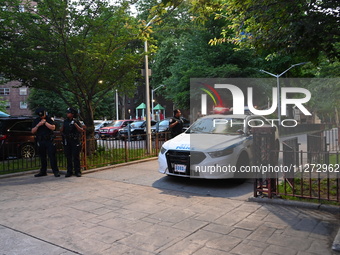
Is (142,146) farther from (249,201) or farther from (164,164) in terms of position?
(249,201)

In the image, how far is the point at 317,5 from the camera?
17.7ft

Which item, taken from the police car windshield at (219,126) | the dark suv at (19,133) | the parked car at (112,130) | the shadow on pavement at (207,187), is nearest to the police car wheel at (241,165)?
the shadow on pavement at (207,187)

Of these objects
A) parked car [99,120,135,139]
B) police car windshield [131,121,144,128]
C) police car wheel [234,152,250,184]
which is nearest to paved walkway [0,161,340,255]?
police car wheel [234,152,250,184]

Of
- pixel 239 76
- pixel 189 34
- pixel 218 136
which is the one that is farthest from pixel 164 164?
pixel 189 34

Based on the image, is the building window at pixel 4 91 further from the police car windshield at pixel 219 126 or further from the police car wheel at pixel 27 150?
the police car windshield at pixel 219 126

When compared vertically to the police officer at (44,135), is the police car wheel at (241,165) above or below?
below

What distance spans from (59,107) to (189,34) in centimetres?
1991

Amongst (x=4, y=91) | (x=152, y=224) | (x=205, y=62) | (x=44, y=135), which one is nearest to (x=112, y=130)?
(x=205, y=62)

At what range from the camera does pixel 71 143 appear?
8.84m

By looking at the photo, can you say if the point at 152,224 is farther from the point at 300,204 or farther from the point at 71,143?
the point at 71,143

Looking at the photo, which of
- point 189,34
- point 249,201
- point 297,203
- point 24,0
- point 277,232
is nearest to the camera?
point 277,232

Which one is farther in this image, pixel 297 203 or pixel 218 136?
pixel 218 136

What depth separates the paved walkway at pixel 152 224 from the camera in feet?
13.3

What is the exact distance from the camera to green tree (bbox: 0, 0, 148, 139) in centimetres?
1021
